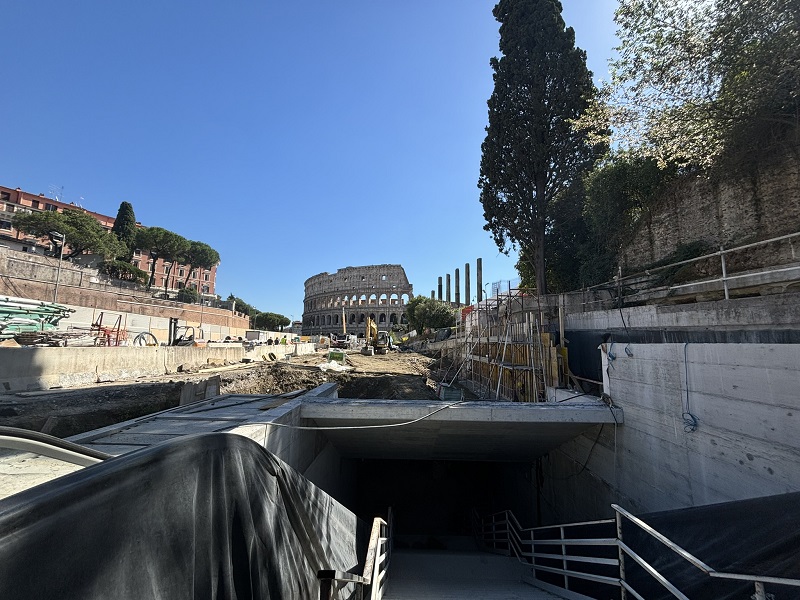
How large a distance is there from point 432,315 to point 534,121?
110ft

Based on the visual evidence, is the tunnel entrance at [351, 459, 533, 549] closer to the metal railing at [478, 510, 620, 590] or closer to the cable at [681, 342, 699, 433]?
the metal railing at [478, 510, 620, 590]

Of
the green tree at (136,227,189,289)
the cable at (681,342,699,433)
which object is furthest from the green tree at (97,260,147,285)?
the cable at (681,342,699,433)

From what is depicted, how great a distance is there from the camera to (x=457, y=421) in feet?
25.5

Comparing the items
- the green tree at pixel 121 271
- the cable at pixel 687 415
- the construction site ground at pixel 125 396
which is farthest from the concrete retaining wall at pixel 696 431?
the green tree at pixel 121 271

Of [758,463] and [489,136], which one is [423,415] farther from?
[489,136]

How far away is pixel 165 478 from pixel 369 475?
14975mm

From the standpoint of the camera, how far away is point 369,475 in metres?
14.7

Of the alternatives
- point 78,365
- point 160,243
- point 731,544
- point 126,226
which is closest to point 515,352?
point 731,544

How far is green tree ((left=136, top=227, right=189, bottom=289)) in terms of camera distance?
63.4m

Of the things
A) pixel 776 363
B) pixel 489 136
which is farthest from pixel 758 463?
pixel 489 136

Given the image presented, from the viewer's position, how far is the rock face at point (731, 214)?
10688 mm

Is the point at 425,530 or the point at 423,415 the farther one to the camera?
the point at 425,530

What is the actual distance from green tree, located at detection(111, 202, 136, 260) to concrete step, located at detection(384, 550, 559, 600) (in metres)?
68.1

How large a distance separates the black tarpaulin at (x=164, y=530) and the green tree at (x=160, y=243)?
245 ft
